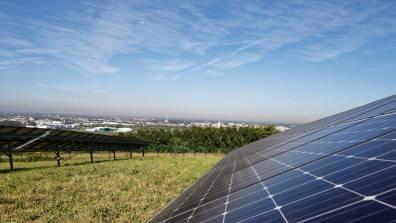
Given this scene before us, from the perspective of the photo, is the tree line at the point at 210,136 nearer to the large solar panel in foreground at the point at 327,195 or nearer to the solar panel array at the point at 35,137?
the solar panel array at the point at 35,137

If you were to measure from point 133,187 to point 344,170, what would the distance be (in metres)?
18.6

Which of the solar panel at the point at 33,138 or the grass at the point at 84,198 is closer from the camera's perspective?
the grass at the point at 84,198

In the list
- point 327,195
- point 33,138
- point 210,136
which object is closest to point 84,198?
point 327,195

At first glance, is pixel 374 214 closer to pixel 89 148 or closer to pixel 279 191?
pixel 279 191

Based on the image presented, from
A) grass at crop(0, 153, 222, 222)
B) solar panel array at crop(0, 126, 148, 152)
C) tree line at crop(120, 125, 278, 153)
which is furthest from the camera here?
tree line at crop(120, 125, 278, 153)

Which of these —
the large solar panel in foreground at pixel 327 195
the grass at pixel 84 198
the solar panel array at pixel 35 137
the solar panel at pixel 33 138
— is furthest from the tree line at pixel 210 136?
the large solar panel in foreground at pixel 327 195

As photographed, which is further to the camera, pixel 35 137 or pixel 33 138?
pixel 35 137

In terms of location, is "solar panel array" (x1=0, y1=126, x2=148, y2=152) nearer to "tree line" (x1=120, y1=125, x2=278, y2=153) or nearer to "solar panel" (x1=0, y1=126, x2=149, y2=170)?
"solar panel" (x1=0, y1=126, x2=149, y2=170)

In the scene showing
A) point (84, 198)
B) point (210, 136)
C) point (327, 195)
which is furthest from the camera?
point (210, 136)

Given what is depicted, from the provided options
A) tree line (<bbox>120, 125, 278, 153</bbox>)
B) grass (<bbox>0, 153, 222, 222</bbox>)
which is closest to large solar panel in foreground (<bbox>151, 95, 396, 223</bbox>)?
grass (<bbox>0, 153, 222, 222</bbox>)

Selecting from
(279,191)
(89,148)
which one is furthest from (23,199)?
(89,148)

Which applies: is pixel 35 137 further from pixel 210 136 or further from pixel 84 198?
pixel 210 136

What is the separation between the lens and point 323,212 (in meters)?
3.37

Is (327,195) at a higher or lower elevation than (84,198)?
higher
